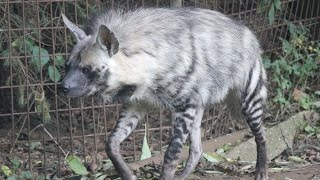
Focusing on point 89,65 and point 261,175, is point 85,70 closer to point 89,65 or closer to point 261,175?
point 89,65

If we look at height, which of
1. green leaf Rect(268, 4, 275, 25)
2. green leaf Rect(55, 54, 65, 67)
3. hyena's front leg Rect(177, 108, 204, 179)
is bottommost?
hyena's front leg Rect(177, 108, 204, 179)

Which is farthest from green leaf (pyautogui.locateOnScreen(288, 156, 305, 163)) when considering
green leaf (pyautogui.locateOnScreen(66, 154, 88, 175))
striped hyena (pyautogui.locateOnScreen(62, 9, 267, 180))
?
green leaf (pyautogui.locateOnScreen(66, 154, 88, 175))

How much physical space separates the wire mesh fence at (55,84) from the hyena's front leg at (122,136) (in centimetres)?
74

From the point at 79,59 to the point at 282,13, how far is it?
350cm

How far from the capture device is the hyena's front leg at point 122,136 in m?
4.93

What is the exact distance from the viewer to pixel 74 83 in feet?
14.4

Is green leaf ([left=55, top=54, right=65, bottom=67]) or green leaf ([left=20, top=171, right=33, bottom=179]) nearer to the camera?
green leaf ([left=20, top=171, right=33, bottom=179])

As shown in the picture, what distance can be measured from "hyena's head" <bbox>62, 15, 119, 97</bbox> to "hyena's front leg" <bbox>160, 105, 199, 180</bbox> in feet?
2.29

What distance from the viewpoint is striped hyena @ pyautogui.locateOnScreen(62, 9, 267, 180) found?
176 inches

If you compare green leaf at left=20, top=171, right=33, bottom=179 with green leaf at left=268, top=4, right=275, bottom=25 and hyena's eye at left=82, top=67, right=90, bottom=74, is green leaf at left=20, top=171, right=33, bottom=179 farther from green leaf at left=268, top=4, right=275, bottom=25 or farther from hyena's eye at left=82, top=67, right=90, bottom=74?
green leaf at left=268, top=4, right=275, bottom=25

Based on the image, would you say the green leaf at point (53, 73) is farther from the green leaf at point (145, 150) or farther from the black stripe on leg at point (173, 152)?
the black stripe on leg at point (173, 152)

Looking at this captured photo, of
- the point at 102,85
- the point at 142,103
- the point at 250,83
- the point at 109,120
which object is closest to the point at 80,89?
the point at 102,85

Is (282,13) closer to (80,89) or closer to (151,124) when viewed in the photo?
(151,124)

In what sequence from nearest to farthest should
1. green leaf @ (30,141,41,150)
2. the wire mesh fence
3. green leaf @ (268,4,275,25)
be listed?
the wire mesh fence, green leaf @ (30,141,41,150), green leaf @ (268,4,275,25)
